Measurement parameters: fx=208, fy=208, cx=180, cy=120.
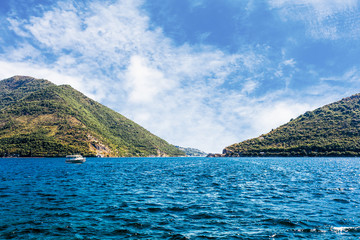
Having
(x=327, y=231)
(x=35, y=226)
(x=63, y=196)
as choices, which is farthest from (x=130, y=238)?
(x=63, y=196)

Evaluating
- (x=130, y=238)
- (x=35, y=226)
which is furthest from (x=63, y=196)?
(x=130, y=238)

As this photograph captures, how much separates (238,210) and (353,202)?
1737cm

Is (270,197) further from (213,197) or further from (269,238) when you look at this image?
(269,238)

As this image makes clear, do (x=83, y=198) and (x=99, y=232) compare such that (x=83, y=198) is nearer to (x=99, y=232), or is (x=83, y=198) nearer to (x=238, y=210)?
(x=99, y=232)

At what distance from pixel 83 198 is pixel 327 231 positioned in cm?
3108

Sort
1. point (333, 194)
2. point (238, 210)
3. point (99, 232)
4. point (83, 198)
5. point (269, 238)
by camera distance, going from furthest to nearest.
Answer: point (333, 194) < point (83, 198) < point (238, 210) < point (99, 232) < point (269, 238)

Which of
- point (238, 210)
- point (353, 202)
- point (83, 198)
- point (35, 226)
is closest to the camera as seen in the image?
point (35, 226)

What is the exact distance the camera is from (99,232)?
1762 cm

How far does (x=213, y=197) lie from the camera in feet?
105

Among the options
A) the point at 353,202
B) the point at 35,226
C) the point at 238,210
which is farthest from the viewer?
the point at 353,202

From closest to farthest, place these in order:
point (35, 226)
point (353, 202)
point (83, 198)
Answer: point (35, 226) < point (353, 202) < point (83, 198)

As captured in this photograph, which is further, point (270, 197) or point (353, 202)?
point (270, 197)

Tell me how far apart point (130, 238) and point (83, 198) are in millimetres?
19349

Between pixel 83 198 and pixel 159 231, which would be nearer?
pixel 159 231
